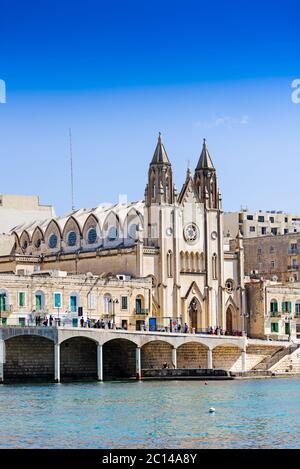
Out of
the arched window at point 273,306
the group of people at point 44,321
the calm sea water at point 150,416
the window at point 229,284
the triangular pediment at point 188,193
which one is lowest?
the calm sea water at point 150,416

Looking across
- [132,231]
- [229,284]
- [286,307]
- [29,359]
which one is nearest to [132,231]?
[132,231]

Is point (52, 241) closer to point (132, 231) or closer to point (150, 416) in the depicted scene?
point (132, 231)

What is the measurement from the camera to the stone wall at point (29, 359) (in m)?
102

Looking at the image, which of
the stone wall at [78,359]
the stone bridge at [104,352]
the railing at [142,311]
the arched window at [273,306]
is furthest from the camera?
the arched window at [273,306]

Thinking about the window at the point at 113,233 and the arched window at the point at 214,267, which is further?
the arched window at the point at 214,267

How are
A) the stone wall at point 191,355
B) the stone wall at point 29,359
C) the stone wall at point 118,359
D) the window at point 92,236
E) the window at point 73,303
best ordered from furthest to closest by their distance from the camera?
the window at point 92,236
the stone wall at point 191,355
the window at point 73,303
the stone wall at point 118,359
the stone wall at point 29,359

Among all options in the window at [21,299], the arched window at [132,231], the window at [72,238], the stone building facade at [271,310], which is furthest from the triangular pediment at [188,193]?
the window at [21,299]

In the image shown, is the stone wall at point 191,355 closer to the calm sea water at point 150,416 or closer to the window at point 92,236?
the calm sea water at point 150,416

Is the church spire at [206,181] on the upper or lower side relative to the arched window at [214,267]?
upper

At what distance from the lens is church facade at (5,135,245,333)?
4926 inches

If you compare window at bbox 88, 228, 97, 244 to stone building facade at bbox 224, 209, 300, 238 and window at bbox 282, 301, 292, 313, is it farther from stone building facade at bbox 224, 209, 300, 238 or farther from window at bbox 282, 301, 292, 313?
stone building facade at bbox 224, 209, 300, 238

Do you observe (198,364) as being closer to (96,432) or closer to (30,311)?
(30,311)

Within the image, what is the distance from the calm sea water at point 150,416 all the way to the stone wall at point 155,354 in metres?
12.7

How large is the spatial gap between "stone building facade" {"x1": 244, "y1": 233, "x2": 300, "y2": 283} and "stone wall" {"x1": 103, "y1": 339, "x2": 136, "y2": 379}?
4441 cm
